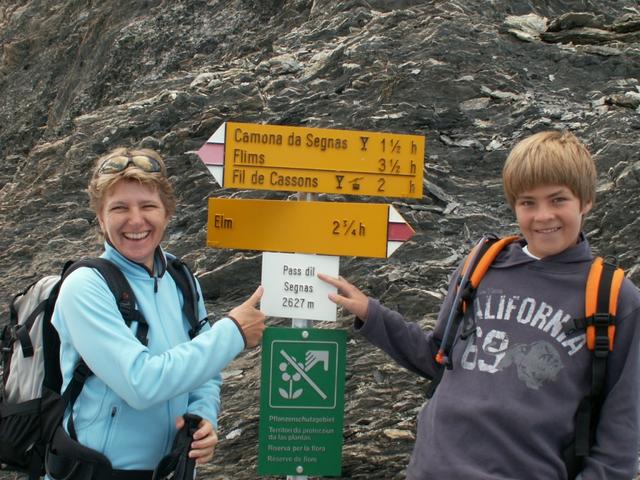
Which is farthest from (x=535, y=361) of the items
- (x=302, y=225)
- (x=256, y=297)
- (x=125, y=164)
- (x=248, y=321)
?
(x=125, y=164)

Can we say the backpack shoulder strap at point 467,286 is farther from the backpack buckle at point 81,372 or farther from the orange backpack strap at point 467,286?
the backpack buckle at point 81,372

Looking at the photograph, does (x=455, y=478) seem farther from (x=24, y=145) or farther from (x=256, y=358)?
(x=24, y=145)

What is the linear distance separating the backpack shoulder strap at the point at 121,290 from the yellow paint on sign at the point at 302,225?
3.57 feet

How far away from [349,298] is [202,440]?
1.22 meters

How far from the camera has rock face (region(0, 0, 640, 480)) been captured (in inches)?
251

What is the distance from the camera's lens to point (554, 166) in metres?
3.10

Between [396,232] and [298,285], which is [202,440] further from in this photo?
[396,232]

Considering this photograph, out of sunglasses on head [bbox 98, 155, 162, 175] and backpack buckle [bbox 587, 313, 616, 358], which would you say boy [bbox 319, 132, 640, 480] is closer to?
backpack buckle [bbox 587, 313, 616, 358]

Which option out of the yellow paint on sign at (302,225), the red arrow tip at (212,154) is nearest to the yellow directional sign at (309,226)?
the yellow paint on sign at (302,225)

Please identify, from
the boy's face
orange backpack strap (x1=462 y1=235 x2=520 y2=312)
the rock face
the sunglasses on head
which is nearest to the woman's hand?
the sunglasses on head

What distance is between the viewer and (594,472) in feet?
9.42

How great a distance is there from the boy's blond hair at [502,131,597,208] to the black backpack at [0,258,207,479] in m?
1.77

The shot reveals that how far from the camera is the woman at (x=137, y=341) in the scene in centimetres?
307

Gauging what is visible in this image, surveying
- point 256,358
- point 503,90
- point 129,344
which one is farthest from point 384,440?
point 503,90
